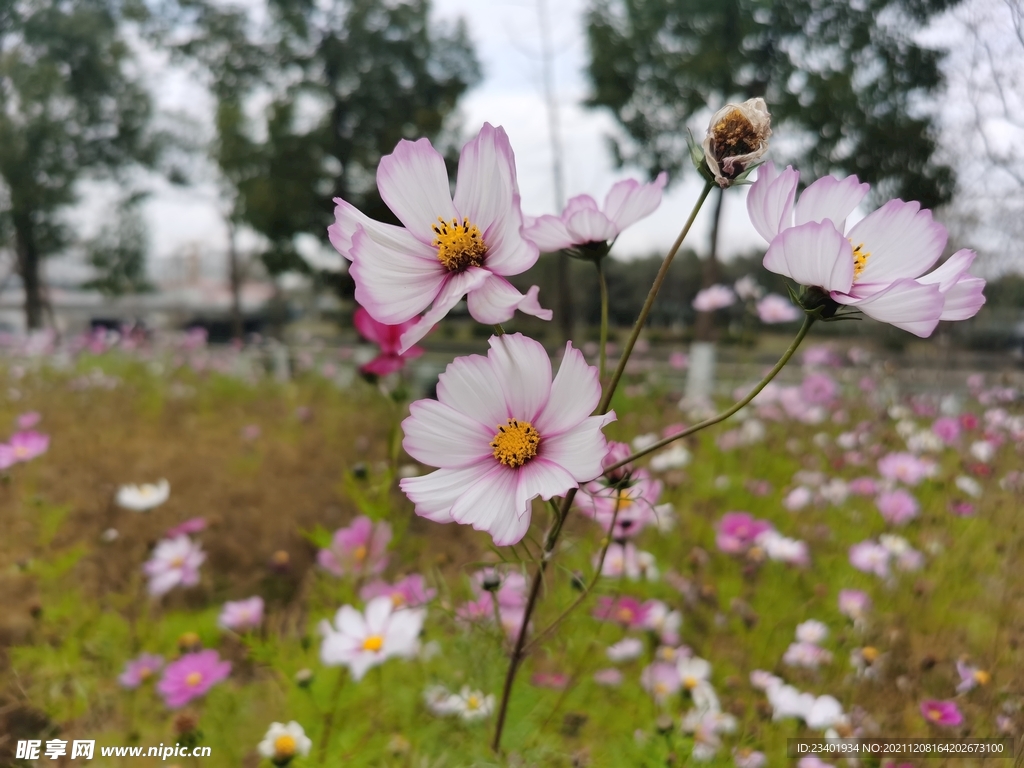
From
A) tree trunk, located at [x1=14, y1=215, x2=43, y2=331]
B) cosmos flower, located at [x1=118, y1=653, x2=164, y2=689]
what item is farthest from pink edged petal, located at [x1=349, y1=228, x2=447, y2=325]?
tree trunk, located at [x1=14, y1=215, x2=43, y2=331]

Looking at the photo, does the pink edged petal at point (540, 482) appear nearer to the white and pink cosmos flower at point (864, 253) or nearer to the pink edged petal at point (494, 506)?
the pink edged petal at point (494, 506)

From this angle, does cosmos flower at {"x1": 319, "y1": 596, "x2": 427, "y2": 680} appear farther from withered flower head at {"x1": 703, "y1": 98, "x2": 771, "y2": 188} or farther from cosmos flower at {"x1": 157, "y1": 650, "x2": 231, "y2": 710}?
withered flower head at {"x1": 703, "y1": 98, "x2": 771, "y2": 188}

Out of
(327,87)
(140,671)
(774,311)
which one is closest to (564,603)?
(140,671)

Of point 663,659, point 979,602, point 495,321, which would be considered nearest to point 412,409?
point 495,321

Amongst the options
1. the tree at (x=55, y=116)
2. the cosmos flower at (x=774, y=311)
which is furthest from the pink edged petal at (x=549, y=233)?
the tree at (x=55, y=116)

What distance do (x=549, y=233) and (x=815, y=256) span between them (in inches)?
5.8

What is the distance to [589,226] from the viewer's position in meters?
0.35

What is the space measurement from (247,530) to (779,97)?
2.74 metres

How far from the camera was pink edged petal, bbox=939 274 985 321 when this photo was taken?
0.29 meters

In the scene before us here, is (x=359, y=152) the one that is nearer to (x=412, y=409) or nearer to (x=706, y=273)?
(x=706, y=273)

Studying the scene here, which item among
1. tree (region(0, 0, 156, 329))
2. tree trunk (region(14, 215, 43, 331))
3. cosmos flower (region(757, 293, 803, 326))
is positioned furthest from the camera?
tree trunk (region(14, 215, 43, 331))

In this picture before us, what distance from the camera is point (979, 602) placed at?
944 mm

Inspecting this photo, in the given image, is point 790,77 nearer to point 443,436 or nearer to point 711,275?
point 711,275

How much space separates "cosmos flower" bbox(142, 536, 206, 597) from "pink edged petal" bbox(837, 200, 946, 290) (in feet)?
3.09
